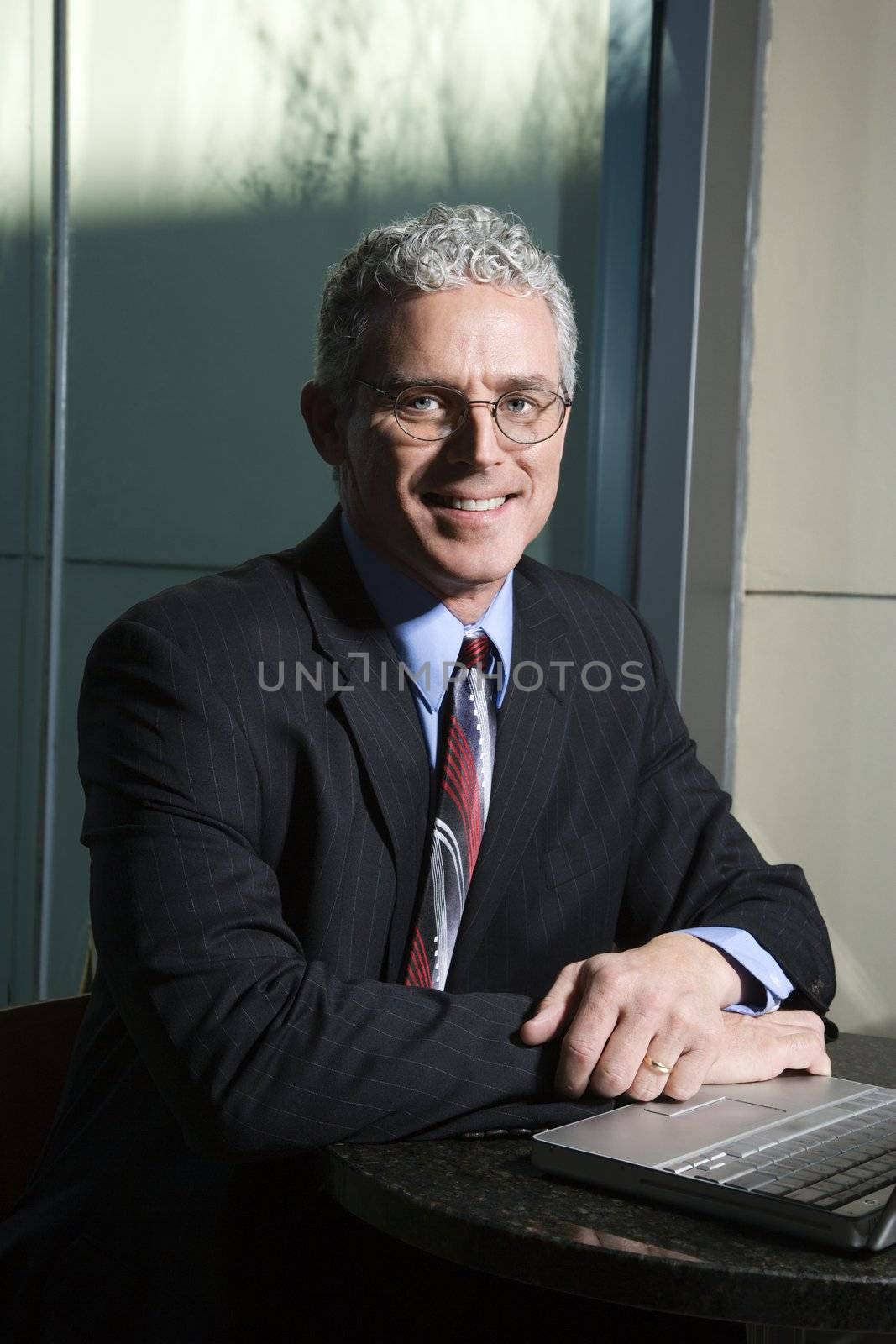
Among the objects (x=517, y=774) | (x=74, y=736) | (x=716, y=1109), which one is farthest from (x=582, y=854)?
(x=74, y=736)

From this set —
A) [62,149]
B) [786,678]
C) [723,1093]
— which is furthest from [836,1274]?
[62,149]

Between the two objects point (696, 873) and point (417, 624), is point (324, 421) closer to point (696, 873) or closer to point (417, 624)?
point (417, 624)

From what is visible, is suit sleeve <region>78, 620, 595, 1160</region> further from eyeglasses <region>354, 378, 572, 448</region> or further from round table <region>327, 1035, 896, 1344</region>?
eyeglasses <region>354, 378, 572, 448</region>

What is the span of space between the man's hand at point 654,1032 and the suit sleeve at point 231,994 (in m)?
0.03

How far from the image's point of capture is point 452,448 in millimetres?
1712

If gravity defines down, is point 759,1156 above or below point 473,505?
below

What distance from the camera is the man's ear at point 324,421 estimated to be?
1.83 m

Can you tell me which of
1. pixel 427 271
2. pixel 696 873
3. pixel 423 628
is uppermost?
pixel 427 271

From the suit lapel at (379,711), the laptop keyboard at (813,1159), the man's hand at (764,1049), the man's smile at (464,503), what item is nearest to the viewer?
the laptop keyboard at (813,1159)

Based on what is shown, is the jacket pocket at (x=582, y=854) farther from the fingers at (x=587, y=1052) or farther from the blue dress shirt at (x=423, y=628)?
the fingers at (x=587, y=1052)

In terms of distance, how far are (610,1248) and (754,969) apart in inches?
24.7

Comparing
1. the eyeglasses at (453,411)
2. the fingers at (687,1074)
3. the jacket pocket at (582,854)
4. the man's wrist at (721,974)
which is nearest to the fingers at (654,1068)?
the fingers at (687,1074)

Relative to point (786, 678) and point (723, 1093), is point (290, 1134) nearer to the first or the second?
point (723, 1093)

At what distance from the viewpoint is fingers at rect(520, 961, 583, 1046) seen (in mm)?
1318
